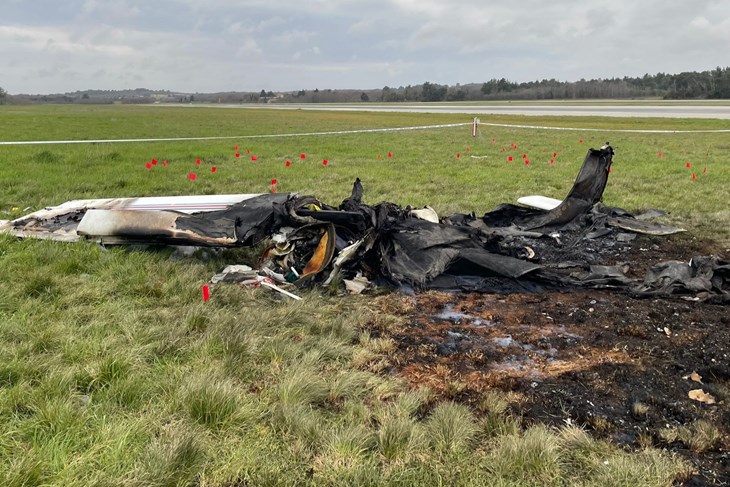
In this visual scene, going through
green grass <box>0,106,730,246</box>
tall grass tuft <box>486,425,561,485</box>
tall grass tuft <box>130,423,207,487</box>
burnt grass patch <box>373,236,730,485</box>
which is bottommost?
burnt grass patch <box>373,236,730,485</box>

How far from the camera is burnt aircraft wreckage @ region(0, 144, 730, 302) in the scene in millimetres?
4352

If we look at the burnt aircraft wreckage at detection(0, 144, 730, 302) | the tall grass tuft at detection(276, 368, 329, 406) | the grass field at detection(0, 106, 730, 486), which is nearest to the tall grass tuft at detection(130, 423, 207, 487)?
the grass field at detection(0, 106, 730, 486)

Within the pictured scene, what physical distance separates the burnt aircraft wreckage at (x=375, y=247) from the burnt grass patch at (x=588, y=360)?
22 cm

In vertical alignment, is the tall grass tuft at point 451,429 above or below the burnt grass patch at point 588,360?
above

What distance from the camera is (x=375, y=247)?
15.1ft

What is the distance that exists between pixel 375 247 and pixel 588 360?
2.11m

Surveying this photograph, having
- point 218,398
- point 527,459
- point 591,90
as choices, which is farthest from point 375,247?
point 591,90

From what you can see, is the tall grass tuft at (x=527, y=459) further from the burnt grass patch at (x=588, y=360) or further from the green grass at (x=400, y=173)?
the green grass at (x=400, y=173)

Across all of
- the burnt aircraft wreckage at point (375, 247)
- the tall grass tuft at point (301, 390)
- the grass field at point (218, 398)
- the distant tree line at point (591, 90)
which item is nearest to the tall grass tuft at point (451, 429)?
the grass field at point (218, 398)

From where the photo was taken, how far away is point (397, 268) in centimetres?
451

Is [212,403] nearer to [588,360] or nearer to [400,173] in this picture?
[588,360]

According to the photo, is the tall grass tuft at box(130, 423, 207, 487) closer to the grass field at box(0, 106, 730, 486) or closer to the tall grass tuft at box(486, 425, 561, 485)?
the grass field at box(0, 106, 730, 486)

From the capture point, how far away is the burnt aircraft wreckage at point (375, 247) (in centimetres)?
435

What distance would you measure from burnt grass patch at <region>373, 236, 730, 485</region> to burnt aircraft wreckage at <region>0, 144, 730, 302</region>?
0.22 m
